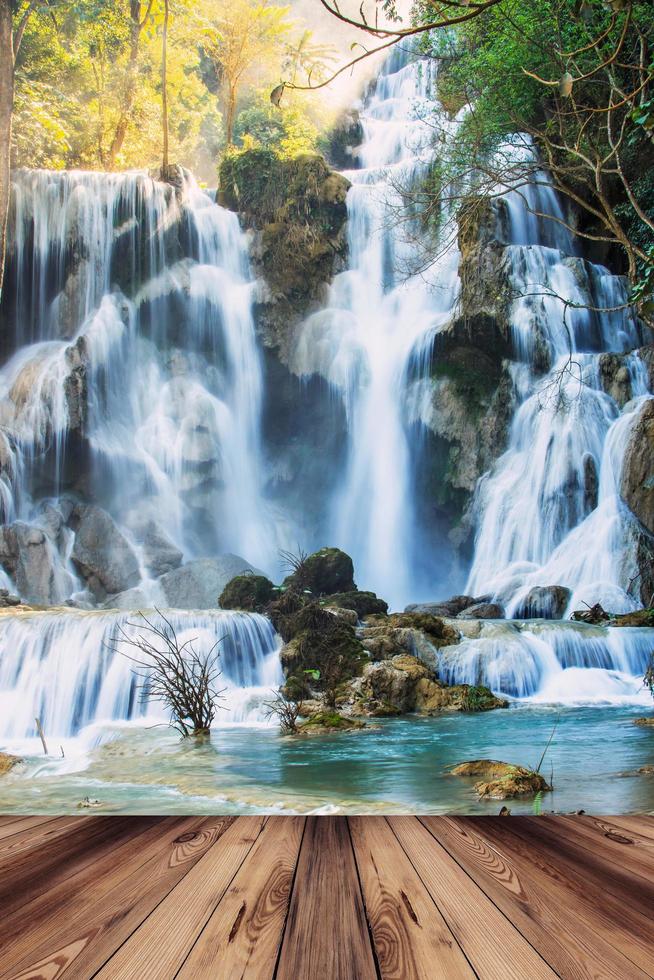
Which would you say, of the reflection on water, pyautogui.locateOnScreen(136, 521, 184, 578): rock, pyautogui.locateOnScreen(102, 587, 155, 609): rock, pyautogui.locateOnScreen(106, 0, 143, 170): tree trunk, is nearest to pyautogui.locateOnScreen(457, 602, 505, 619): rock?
the reflection on water

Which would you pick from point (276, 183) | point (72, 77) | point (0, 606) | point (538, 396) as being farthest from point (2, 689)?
point (72, 77)

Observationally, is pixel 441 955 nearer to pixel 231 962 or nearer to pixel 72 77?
pixel 231 962

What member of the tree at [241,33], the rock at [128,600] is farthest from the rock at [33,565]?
the tree at [241,33]

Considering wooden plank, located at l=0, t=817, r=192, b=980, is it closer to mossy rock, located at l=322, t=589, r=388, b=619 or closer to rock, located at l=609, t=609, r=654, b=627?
mossy rock, located at l=322, t=589, r=388, b=619

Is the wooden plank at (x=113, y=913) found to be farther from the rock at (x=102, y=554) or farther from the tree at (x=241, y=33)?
the tree at (x=241, y=33)

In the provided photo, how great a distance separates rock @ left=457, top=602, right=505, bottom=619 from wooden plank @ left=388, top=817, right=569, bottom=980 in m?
10.3

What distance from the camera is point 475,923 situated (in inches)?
56.4

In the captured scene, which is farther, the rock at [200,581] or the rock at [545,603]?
the rock at [200,581]

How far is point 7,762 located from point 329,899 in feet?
18.6

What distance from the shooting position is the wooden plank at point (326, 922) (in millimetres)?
1232

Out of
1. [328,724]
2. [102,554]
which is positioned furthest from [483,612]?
[102,554]

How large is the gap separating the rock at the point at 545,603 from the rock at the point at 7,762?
323 inches

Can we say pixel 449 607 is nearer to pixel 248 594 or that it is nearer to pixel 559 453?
pixel 248 594

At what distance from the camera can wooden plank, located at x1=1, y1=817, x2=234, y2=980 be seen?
128cm
